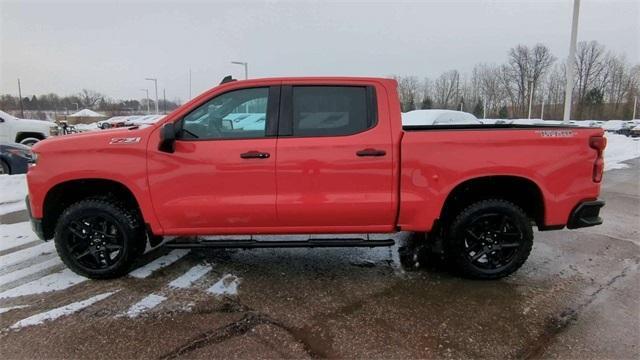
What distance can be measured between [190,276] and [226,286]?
0.48 meters

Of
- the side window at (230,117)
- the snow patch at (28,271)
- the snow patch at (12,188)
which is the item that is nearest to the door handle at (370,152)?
the side window at (230,117)

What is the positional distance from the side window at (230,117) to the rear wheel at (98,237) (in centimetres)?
103

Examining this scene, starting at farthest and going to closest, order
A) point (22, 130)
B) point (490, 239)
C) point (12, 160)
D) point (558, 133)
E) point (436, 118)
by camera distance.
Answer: point (436, 118), point (22, 130), point (12, 160), point (490, 239), point (558, 133)

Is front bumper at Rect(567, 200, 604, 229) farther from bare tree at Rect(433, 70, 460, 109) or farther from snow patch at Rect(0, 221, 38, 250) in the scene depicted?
bare tree at Rect(433, 70, 460, 109)

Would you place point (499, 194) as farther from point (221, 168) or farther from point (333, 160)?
point (221, 168)

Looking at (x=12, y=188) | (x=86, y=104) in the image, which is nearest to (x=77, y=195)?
(x=12, y=188)

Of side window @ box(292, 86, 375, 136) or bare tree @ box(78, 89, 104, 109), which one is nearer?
side window @ box(292, 86, 375, 136)

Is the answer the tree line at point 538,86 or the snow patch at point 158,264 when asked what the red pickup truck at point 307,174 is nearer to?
the snow patch at point 158,264

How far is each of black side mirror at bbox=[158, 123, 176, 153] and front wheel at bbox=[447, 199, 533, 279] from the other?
2735 millimetres

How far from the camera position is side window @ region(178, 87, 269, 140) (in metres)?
3.84

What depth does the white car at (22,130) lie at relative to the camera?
39.3 ft

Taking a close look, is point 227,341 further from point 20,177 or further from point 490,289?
point 20,177

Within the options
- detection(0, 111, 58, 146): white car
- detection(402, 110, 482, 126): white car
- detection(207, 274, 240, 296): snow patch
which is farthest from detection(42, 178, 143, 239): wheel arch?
detection(402, 110, 482, 126): white car

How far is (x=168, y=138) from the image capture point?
12.1 feet
